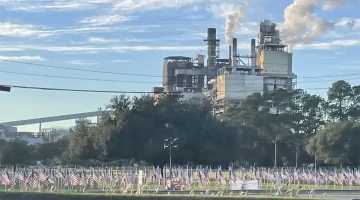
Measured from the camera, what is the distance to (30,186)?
50.2m

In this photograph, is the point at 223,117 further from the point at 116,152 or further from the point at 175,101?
the point at 116,152

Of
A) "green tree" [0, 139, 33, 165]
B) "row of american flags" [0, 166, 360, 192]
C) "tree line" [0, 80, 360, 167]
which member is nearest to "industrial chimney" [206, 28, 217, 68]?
"tree line" [0, 80, 360, 167]

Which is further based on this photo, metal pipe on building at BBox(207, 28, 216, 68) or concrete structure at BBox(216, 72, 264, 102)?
metal pipe on building at BBox(207, 28, 216, 68)

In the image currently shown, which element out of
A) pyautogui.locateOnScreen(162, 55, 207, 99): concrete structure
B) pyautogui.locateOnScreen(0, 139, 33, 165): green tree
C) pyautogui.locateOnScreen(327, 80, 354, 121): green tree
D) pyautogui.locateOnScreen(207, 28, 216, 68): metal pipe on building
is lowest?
pyautogui.locateOnScreen(0, 139, 33, 165): green tree

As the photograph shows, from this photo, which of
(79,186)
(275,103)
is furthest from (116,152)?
(275,103)

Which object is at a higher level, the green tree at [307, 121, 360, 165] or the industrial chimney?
the industrial chimney

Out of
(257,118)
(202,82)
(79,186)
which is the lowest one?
(79,186)

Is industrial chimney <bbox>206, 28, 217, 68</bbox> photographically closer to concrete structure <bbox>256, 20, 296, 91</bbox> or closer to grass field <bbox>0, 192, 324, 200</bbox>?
concrete structure <bbox>256, 20, 296, 91</bbox>

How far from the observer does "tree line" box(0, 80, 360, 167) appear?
83438 millimetres

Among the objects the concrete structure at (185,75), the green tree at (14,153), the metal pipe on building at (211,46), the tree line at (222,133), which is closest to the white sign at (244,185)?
the tree line at (222,133)

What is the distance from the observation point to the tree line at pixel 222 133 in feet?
274

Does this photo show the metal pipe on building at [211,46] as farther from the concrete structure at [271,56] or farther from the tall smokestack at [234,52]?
the concrete structure at [271,56]

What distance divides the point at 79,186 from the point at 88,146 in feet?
97.7

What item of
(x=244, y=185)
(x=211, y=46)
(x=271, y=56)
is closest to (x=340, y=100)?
(x=271, y=56)
